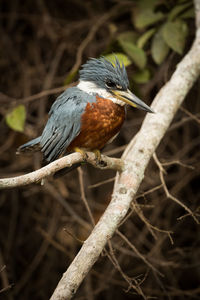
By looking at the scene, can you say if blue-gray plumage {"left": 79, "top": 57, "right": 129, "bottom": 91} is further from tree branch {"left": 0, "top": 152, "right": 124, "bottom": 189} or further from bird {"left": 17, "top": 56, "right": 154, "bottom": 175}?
tree branch {"left": 0, "top": 152, "right": 124, "bottom": 189}

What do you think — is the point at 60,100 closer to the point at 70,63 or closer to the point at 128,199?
the point at 128,199

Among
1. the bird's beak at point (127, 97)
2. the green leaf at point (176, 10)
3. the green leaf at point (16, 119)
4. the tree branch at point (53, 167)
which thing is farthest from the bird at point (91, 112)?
the green leaf at point (176, 10)

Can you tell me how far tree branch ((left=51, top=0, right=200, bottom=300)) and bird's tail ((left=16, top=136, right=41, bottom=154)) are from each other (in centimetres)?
52

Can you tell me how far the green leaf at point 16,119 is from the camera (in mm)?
2268

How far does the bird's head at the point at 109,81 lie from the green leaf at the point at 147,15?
68 centimetres

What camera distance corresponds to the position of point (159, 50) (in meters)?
2.36

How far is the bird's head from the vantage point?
187cm

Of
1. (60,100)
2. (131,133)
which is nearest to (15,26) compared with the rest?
(131,133)

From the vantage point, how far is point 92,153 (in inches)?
72.3

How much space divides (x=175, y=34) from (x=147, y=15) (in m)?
0.31

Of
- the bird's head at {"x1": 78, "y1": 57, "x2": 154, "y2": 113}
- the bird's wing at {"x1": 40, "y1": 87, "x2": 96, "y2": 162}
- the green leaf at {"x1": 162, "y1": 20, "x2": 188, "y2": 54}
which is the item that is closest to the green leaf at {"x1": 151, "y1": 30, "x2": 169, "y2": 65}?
the green leaf at {"x1": 162, "y1": 20, "x2": 188, "y2": 54}

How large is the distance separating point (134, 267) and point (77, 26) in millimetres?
2063

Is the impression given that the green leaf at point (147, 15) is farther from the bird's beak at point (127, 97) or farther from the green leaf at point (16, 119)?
the green leaf at point (16, 119)

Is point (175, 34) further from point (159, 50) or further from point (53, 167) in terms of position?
point (53, 167)
